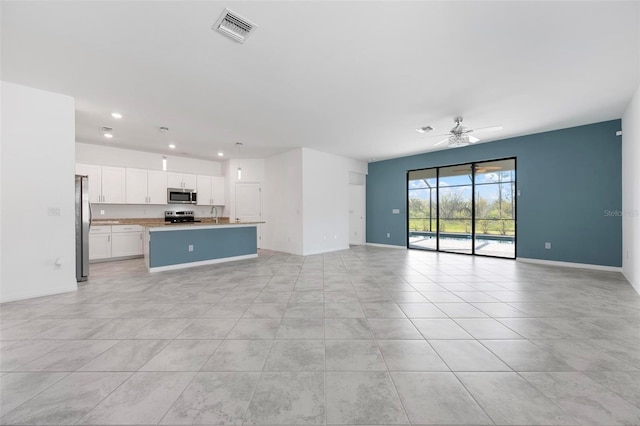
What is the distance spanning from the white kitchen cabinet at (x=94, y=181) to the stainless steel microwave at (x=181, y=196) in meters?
1.47

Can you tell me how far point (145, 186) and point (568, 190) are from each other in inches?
405

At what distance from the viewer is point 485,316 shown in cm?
278

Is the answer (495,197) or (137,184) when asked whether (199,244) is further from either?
(495,197)

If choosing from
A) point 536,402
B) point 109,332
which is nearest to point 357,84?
point 536,402

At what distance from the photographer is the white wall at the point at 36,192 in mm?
3260

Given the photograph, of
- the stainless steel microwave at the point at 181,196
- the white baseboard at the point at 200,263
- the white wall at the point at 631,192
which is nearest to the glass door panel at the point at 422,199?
the white wall at the point at 631,192

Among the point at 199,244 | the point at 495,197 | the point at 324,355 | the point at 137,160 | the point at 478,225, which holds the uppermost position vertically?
the point at 137,160

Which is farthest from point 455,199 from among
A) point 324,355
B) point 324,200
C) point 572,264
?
point 324,355

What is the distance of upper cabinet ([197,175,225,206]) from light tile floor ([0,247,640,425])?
13.9 feet

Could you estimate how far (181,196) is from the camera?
7.18m

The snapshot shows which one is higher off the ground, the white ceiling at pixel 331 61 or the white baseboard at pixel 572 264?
the white ceiling at pixel 331 61

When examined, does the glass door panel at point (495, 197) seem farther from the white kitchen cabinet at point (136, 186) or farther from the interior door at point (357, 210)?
the white kitchen cabinet at point (136, 186)

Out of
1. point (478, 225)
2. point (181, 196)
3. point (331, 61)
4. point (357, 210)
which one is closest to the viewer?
point (331, 61)

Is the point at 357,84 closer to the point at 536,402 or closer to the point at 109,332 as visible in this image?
the point at 536,402
